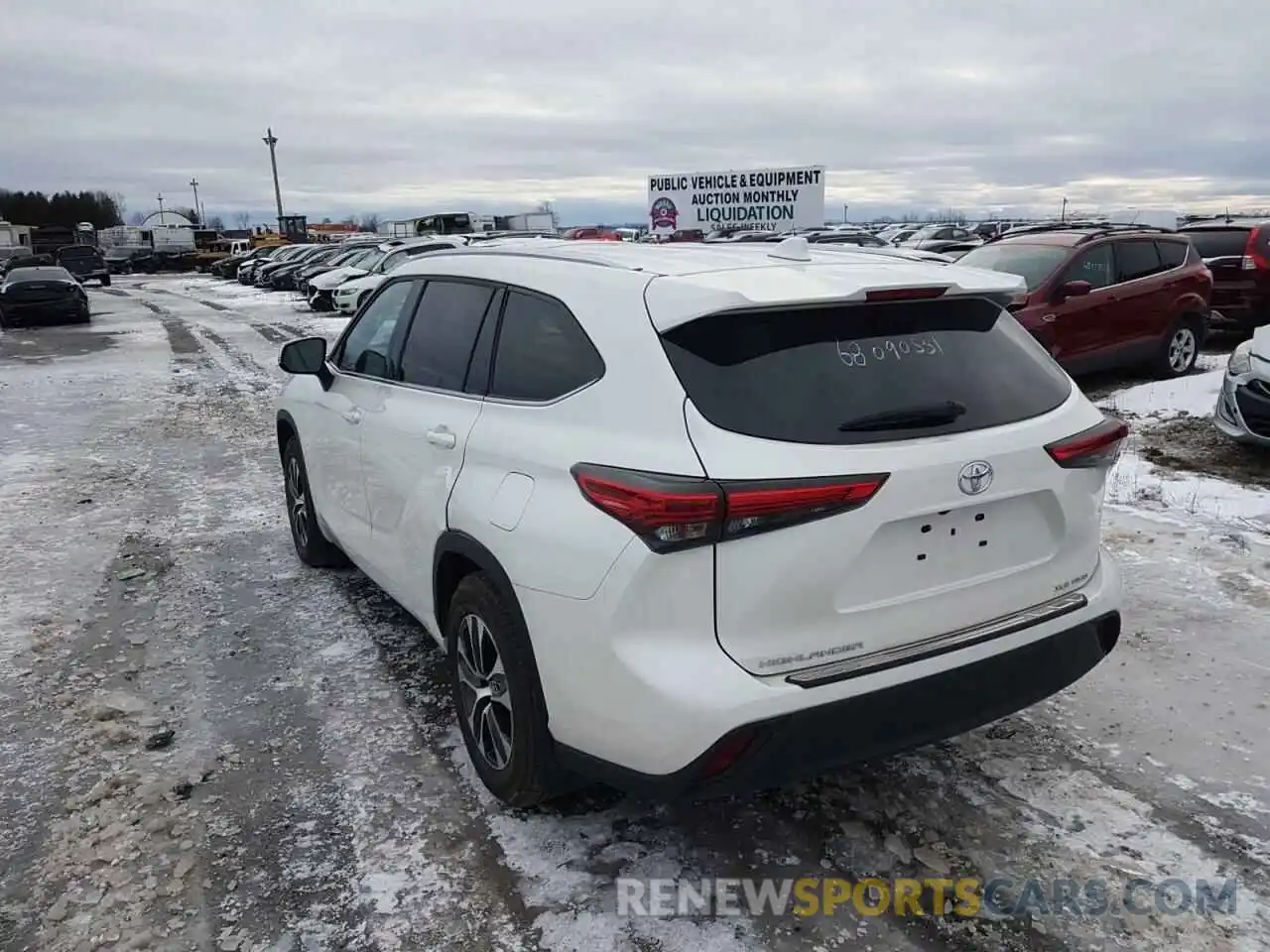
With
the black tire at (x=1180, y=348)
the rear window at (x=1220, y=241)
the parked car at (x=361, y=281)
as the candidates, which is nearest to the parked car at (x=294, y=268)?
the parked car at (x=361, y=281)

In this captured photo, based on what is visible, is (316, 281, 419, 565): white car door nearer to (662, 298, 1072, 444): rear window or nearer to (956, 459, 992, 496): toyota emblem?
(662, 298, 1072, 444): rear window

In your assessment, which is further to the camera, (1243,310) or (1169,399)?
(1243,310)

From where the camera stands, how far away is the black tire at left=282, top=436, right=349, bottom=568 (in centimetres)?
529

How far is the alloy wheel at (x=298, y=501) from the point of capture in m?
5.41

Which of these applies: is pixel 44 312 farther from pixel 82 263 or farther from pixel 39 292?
pixel 82 263

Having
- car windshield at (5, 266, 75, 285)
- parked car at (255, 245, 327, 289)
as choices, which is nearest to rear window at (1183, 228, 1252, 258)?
car windshield at (5, 266, 75, 285)

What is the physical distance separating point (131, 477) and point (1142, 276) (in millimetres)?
10198

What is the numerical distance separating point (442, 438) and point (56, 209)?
377 feet

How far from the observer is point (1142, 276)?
10.3 meters

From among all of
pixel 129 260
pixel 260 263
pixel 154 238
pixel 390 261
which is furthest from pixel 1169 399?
pixel 154 238

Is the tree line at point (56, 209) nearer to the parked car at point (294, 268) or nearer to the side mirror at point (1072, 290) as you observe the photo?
the parked car at point (294, 268)

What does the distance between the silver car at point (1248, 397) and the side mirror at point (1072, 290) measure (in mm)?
2365

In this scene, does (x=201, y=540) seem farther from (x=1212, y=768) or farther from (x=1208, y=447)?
(x=1208, y=447)

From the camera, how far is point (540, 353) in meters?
3.08
